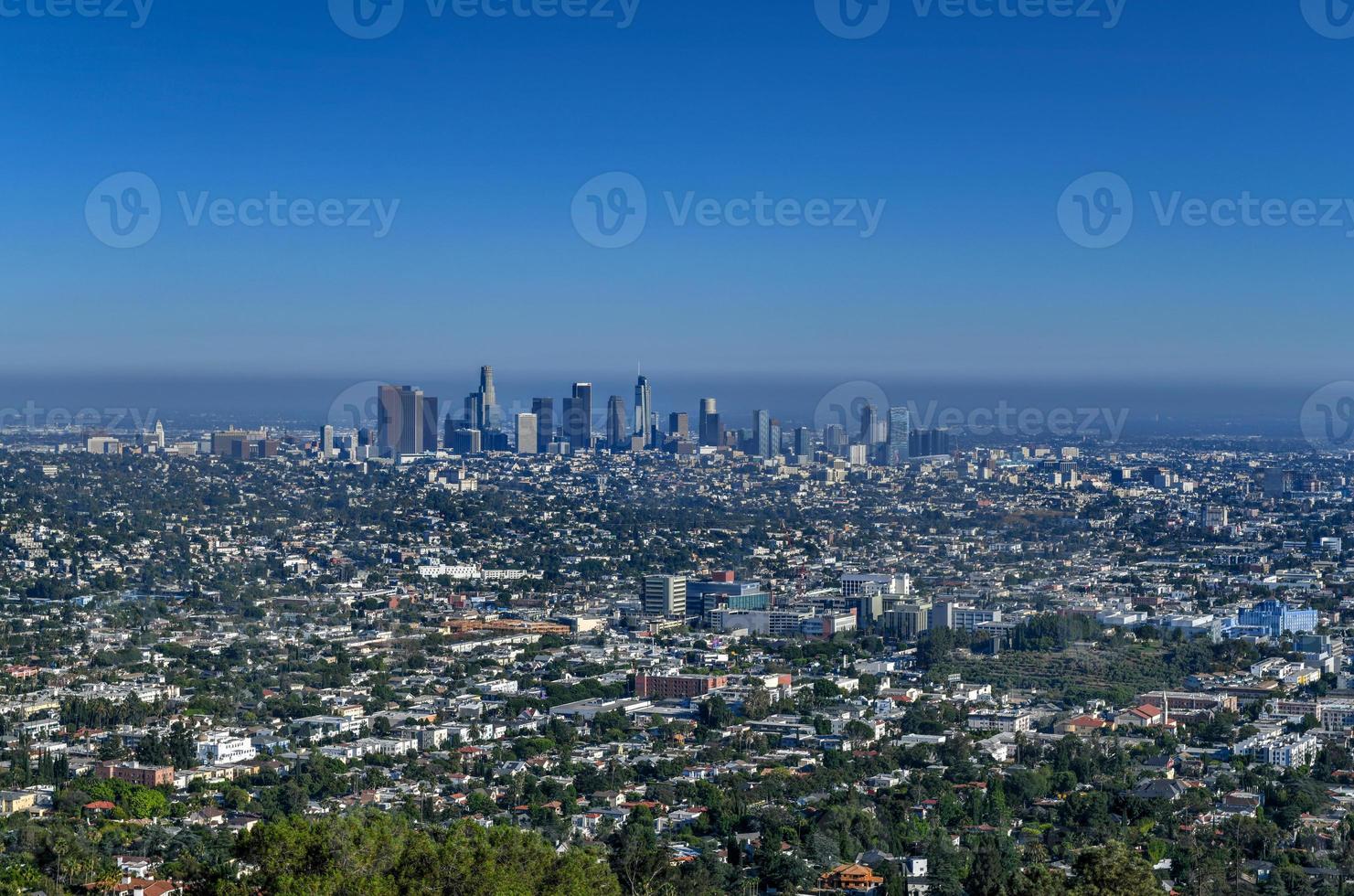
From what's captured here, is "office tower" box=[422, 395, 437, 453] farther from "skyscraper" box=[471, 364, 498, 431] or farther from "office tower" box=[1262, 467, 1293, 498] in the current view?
"office tower" box=[1262, 467, 1293, 498]

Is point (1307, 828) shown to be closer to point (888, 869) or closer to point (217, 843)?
point (888, 869)

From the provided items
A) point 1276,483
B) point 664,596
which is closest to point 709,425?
point 1276,483

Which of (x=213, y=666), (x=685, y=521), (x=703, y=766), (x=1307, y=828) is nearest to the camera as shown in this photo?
(x=1307, y=828)

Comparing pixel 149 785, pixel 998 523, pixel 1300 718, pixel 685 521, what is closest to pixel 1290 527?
pixel 998 523

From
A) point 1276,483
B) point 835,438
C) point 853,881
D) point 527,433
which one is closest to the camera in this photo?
point 853,881

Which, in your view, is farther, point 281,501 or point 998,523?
point 281,501

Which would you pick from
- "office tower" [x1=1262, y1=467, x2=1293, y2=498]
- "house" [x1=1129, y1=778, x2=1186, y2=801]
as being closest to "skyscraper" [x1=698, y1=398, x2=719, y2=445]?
"office tower" [x1=1262, y1=467, x2=1293, y2=498]

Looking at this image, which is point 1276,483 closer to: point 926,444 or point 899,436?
point 926,444
